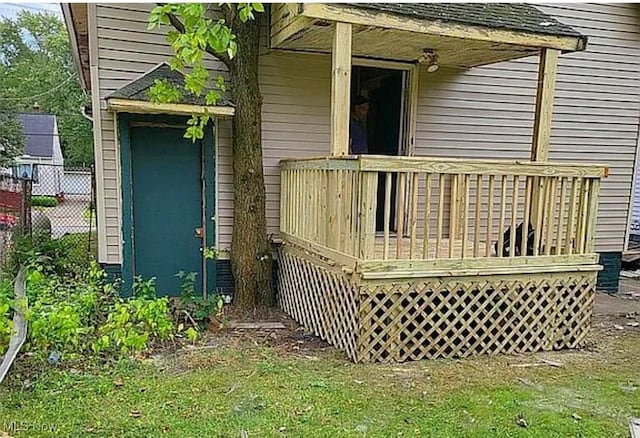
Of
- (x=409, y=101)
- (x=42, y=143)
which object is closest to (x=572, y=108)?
(x=409, y=101)

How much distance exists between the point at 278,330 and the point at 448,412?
2.21 m

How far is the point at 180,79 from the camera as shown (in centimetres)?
575

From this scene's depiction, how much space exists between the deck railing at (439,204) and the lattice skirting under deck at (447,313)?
0.25m

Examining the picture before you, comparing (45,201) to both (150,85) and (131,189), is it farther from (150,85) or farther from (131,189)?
(150,85)

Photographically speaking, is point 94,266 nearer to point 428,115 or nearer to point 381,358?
point 381,358

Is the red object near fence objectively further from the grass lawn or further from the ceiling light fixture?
the ceiling light fixture

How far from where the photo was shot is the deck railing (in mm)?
4188

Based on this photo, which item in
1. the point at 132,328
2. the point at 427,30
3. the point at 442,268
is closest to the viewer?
the point at 132,328

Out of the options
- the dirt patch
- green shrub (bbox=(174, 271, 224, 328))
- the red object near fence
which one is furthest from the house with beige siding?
the red object near fence

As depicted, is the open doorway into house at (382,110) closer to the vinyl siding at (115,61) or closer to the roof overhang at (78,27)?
the vinyl siding at (115,61)

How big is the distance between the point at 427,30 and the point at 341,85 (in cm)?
98

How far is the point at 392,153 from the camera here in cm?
725

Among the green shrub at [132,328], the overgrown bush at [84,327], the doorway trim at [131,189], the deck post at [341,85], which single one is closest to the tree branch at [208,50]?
the doorway trim at [131,189]

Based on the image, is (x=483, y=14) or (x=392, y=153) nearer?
(x=483, y=14)
